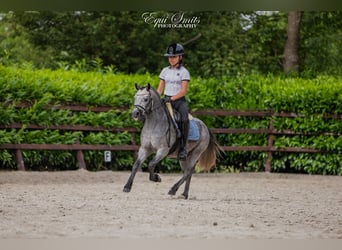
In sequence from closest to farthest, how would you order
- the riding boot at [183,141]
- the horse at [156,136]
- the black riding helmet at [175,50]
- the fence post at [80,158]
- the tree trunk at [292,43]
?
the horse at [156,136] < the black riding helmet at [175,50] < the riding boot at [183,141] < the fence post at [80,158] < the tree trunk at [292,43]

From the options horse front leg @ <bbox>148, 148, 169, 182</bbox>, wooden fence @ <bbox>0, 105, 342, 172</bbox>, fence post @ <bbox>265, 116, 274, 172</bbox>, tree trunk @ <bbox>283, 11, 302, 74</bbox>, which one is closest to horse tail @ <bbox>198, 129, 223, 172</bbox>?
horse front leg @ <bbox>148, 148, 169, 182</bbox>

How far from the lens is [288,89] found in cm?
1110

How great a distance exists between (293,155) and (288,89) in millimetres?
806

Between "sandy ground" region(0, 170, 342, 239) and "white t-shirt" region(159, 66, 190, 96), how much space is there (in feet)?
3.12

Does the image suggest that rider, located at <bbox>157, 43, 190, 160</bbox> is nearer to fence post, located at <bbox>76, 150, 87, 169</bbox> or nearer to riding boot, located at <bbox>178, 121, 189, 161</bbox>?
riding boot, located at <bbox>178, 121, 189, 161</bbox>

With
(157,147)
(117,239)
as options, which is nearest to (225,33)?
(157,147)

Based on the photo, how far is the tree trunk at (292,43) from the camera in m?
12.2

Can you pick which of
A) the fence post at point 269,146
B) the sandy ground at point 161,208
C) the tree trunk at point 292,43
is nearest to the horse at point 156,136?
the sandy ground at point 161,208

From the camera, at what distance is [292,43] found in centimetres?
1227

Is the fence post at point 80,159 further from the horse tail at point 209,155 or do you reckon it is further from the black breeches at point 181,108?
the black breeches at point 181,108

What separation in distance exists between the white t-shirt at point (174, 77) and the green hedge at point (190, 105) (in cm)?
266

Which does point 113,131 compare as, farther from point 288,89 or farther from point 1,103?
point 288,89

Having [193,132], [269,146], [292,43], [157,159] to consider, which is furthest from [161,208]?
[292,43]

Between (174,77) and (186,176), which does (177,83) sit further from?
(186,176)
